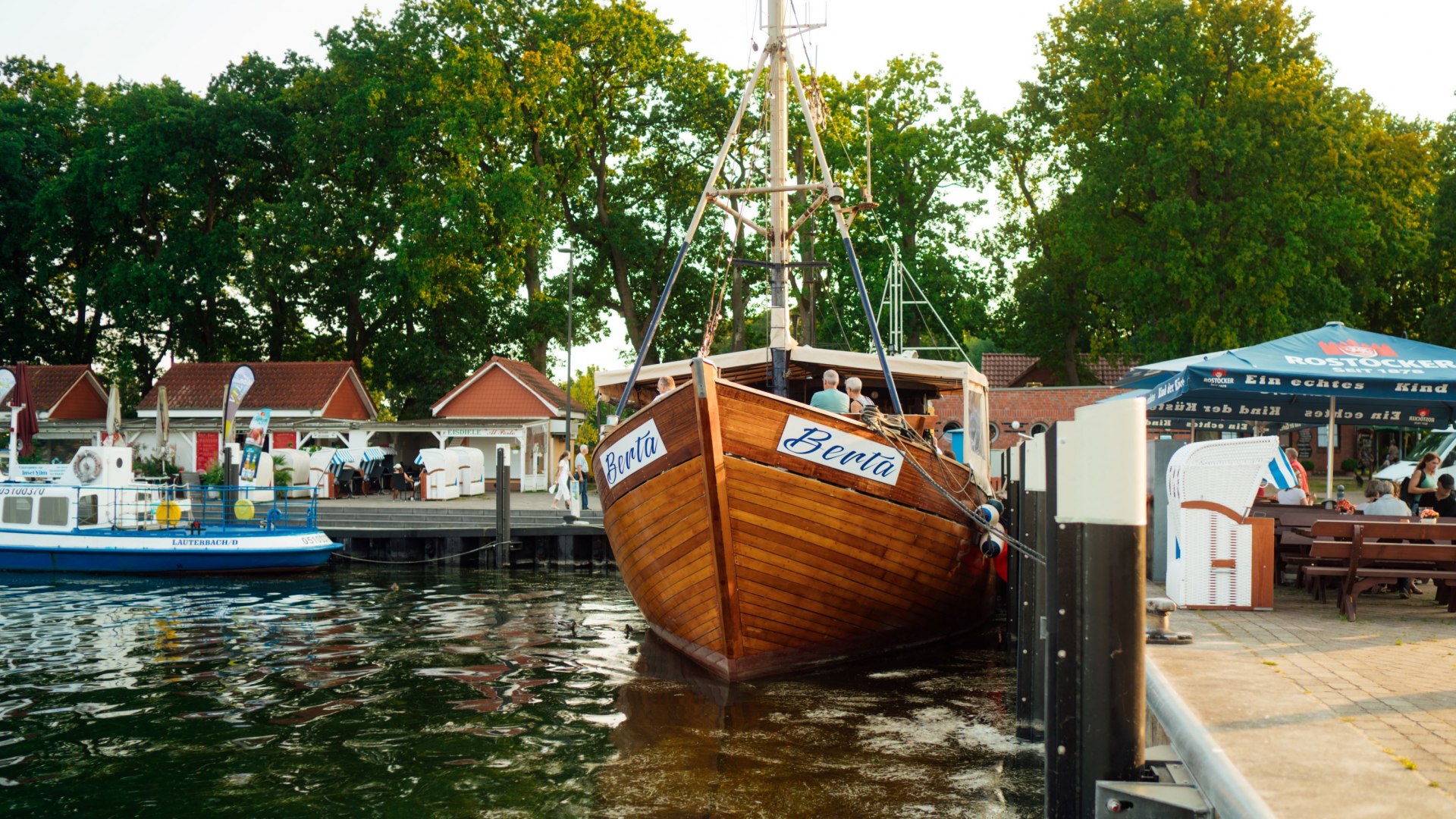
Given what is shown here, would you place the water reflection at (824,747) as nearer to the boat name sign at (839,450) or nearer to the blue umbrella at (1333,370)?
the boat name sign at (839,450)

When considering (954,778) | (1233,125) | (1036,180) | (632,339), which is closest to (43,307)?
(632,339)

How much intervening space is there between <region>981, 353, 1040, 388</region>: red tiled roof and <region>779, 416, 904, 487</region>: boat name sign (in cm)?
4185

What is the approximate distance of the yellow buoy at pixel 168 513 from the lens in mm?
22734

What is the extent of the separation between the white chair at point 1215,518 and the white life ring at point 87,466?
21767 millimetres

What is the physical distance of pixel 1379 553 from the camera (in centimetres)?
848

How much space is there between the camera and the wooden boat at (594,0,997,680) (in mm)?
9797

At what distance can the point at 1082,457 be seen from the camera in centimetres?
428

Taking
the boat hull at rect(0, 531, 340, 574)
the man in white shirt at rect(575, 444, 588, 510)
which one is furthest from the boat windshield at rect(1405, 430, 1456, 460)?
the boat hull at rect(0, 531, 340, 574)

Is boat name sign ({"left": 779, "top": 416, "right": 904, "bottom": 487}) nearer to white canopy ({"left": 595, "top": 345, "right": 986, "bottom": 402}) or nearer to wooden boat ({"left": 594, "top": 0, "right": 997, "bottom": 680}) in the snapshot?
wooden boat ({"left": 594, "top": 0, "right": 997, "bottom": 680})

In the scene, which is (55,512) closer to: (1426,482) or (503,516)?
(503,516)

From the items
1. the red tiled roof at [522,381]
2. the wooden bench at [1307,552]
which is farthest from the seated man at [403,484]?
the wooden bench at [1307,552]

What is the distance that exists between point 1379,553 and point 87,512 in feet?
74.7

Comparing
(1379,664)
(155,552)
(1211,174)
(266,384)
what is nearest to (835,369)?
(1379,664)

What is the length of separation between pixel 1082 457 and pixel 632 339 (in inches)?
1500
